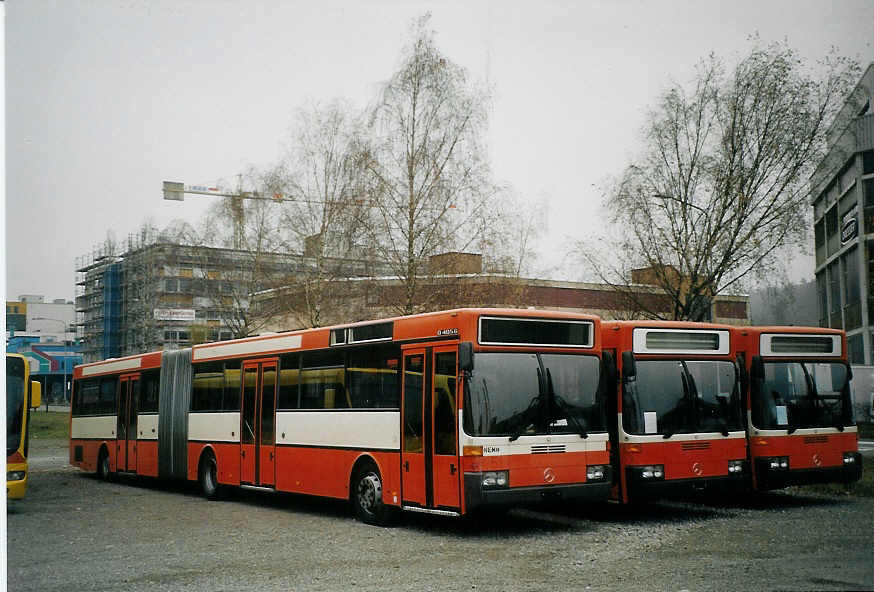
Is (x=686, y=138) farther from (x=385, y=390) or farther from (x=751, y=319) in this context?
(x=385, y=390)

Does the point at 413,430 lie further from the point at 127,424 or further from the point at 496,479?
the point at 127,424

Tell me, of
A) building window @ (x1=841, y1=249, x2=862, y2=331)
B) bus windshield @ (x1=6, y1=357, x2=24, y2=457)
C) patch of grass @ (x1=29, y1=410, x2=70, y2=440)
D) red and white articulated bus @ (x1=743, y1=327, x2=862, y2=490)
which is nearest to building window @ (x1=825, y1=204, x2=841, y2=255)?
building window @ (x1=841, y1=249, x2=862, y2=331)

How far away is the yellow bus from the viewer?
13.8 meters

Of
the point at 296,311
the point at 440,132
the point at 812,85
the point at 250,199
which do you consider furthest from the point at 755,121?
the point at 250,199

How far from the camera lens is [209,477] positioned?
52.1 ft

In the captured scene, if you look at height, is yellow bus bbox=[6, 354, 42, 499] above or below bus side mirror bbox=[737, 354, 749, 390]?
below

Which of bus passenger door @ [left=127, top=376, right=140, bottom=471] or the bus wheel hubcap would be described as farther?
bus passenger door @ [left=127, top=376, right=140, bottom=471]

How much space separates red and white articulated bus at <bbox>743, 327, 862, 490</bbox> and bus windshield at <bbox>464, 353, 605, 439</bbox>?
8.55 ft

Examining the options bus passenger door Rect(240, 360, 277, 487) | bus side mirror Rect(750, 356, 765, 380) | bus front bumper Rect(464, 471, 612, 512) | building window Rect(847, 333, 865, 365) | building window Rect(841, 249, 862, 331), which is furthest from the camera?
building window Rect(847, 333, 865, 365)

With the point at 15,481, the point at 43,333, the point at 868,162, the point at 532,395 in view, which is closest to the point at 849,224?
the point at 868,162

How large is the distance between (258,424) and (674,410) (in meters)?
5.90

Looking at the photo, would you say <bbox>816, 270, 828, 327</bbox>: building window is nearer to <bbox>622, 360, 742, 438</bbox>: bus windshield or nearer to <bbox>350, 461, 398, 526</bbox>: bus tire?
<bbox>622, 360, 742, 438</bbox>: bus windshield

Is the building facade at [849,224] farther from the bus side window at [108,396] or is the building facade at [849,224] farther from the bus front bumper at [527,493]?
the bus side window at [108,396]

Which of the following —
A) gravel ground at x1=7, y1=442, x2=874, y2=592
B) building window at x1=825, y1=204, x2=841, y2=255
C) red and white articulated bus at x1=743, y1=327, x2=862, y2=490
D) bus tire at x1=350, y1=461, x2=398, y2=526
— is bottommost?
gravel ground at x1=7, y1=442, x2=874, y2=592
